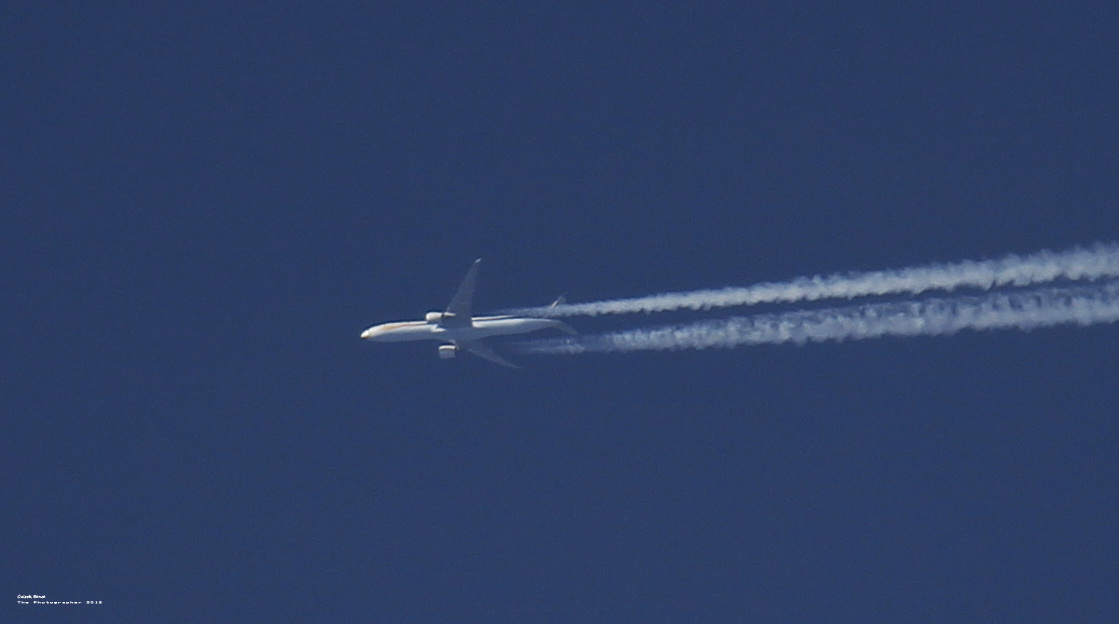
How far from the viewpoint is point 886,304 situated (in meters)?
46.3

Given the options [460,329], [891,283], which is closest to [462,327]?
[460,329]

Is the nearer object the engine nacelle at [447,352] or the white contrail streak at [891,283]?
the white contrail streak at [891,283]

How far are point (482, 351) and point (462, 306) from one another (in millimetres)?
2495

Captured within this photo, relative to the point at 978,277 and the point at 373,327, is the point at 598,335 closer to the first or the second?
the point at 373,327

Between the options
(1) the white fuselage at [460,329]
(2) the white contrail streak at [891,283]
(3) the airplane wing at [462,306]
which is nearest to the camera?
(2) the white contrail streak at [891,283]

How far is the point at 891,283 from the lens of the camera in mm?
45219

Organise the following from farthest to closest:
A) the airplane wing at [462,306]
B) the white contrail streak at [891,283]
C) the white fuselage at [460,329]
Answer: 1. the airplane wing at [462,306]
2. the white fuselage at [460,329]
3. the white contrail streak at [891,283]

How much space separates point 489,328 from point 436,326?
2764 mm

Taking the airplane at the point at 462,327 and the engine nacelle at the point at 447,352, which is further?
the engine nacelle at the point at 447,352

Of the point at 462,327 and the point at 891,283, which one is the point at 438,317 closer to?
the point at 462,327

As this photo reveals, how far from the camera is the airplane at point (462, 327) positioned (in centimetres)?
5353

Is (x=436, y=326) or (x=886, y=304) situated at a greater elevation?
(x=436, y=326)

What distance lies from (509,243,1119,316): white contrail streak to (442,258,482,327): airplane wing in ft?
13.1

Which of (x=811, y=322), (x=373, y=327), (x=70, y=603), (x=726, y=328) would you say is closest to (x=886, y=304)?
(x=811, y=322)
